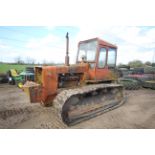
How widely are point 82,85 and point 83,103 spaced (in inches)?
26.6

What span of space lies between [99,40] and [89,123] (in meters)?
2.82

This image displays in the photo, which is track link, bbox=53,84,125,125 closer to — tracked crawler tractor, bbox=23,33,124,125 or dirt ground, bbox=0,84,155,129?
tracked crawler tractor, bbox=23,33,124,125

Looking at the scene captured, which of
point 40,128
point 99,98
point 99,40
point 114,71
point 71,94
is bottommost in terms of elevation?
point 40,128

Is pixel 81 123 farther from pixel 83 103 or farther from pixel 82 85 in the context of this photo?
pixel 82 85

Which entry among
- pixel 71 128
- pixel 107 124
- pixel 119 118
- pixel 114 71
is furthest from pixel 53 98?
pixel 114 71

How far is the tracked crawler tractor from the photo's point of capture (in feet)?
13.6

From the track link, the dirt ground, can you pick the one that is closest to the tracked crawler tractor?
the track link

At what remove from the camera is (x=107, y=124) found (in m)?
4.16

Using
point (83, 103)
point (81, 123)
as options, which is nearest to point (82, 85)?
point (83, 103)

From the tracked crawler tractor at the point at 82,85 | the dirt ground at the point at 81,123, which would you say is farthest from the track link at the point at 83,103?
the dirt ground at the point at 81,123

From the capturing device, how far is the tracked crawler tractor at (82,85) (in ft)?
13.6

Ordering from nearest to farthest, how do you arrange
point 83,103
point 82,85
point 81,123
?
point 81,123 → point 83,103 → point 82,85

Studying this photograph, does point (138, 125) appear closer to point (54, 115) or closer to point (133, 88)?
point (54, 115)

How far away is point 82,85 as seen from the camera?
5.10 meters
